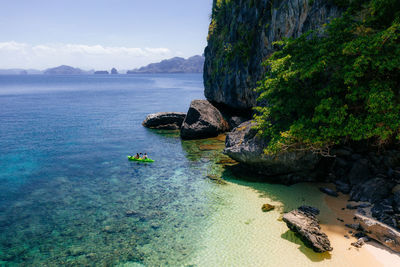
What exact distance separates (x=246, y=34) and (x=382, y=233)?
29.8 metres

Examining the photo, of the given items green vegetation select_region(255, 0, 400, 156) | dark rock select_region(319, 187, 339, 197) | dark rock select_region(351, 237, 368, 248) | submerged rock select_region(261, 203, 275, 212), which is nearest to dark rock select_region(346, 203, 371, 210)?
dark rock select_region(319, 187, 339, 197)

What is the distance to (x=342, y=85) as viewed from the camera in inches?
674

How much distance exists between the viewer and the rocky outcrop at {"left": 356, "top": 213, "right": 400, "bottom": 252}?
12.4 m

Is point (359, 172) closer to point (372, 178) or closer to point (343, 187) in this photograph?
point (372, 178)

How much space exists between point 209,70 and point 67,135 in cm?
3028

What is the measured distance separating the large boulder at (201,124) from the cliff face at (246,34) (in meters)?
5.52

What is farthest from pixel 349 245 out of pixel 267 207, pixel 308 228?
pixel 267 207

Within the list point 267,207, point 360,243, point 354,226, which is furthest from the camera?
point 267,207

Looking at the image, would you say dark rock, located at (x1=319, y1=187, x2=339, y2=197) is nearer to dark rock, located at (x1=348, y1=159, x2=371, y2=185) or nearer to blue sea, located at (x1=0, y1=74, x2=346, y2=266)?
blue sea, located at (x1=0, y1=74, x2=346, y2=266)

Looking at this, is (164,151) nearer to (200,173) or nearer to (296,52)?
(200,173)

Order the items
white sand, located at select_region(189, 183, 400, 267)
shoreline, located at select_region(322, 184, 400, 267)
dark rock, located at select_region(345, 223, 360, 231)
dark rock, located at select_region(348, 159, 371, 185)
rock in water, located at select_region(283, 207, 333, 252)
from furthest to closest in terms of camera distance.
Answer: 1. dark rock, located at select_region(348, 159, 371, 185)
2. dark rock, located at select_region(345, 223, 360, 231)
3. rock in water, located at select_region(283, 207, 333, 252)
4. white sand, located at select_region(189, 183, 400, 267)
5. shoreline, located at select_region(322, 184, 400, 267)

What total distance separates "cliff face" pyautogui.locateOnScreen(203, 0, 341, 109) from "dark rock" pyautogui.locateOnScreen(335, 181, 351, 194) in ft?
42.8

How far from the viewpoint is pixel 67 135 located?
38031mm

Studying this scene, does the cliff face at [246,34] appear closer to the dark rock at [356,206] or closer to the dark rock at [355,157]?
the dark rock at [355,157]
